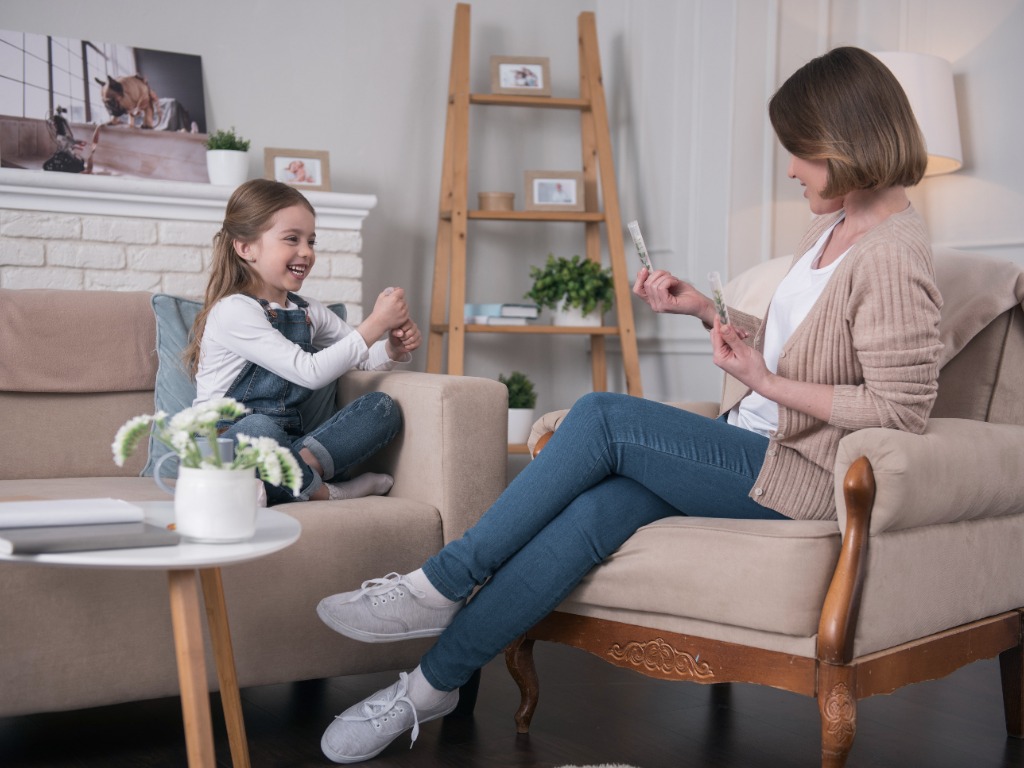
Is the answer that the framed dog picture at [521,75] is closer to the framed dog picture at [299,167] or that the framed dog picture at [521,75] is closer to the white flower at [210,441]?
the framed dog picture at [299,167]

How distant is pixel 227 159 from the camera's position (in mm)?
3377

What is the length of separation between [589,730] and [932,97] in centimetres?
192

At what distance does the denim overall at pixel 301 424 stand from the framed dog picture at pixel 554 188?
1.87 m

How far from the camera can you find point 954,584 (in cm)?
170

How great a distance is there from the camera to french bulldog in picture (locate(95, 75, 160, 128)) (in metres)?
3.41

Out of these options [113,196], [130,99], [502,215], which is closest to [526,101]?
[502,215]

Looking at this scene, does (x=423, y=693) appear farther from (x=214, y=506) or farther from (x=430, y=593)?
(x=214, y=506)

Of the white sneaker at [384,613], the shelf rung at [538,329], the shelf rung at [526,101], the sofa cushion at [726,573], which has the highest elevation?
the shelf rung at [526,101]

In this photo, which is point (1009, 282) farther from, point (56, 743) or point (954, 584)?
point (56, 743)

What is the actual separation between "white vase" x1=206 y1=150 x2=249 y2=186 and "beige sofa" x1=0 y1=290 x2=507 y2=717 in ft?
3.26

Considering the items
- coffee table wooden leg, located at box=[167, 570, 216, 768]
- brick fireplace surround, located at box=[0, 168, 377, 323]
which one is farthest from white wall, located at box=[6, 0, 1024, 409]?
coffee table wooden leg, located at box=[167, 570, 216, 768]

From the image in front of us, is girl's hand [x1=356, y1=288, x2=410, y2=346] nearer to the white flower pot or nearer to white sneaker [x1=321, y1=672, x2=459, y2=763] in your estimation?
white sneaker [x1=321, y1=672, x2=459, y2=763]

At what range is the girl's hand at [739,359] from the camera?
1.65 meters

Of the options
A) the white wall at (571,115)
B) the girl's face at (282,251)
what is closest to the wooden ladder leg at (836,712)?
the girl's face at (282,251)
